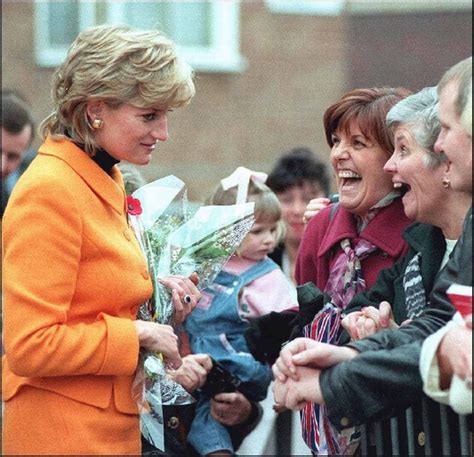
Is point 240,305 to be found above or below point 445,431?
below

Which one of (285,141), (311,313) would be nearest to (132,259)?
(311,313)

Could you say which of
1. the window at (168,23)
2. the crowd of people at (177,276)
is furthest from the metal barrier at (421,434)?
the window at (168,23)

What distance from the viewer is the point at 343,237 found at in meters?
4.80

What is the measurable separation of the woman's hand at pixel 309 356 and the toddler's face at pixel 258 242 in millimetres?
2165

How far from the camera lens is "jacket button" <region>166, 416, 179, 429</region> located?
528 cm

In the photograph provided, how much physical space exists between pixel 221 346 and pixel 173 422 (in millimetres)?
478

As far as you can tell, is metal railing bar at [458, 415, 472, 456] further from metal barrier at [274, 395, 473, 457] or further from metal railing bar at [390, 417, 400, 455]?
metal railing bar at [390, 417, 400, 455]

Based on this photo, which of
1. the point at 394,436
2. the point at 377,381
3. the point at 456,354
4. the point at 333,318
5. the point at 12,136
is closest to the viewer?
the point at 456,354

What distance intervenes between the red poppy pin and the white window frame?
42.7ft

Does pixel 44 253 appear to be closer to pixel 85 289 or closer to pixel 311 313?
pixel 85 289

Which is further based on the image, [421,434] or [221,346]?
[221,346]

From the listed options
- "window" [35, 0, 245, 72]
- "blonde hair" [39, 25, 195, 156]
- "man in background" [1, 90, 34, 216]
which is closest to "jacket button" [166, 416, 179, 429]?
"blonde hair" [39, 25, 195, 156]

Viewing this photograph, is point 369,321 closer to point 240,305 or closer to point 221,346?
point 221,346

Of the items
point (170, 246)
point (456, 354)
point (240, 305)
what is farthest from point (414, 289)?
point (240, 305)
